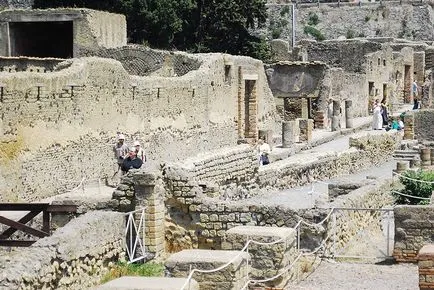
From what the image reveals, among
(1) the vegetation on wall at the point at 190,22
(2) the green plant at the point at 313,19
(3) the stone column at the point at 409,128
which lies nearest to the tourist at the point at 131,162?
(3) the stone column at the point at 409,128

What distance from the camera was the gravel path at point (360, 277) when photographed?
37.3ft

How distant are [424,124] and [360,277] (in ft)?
77.9

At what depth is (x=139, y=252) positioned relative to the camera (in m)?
12.5

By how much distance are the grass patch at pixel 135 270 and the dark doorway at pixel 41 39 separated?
22545mm

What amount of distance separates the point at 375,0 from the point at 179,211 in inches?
2713

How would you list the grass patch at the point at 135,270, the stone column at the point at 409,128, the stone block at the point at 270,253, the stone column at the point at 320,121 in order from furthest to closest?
the stone column at the point at 320,121, the stone column at the point at 409,128, the grass patch at the point at 135,270, the stone block at the point at 270,253

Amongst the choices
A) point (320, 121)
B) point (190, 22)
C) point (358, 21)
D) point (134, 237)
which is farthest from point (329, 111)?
point (358, 21)

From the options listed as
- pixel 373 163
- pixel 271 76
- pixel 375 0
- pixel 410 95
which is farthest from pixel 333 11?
pixel 373 163

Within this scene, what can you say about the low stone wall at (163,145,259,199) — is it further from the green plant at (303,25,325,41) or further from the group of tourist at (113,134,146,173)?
the green plant at (303,25,325,41)

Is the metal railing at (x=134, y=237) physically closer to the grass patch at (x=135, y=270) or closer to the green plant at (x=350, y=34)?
the grass patch at (x=135, y=270)

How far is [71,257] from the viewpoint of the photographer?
33.8ft

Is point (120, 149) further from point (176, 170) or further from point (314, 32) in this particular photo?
point (314, 32)

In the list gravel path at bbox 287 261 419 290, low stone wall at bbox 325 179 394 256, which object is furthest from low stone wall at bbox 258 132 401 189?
gravel path at bbox 287 261 419 290

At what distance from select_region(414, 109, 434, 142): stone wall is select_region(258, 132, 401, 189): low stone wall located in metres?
4.25
